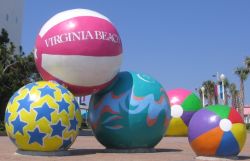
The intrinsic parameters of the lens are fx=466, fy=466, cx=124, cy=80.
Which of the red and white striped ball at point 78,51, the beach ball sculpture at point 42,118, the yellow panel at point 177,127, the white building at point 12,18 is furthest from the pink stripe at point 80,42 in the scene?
the white building at point 12,18

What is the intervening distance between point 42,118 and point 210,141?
393cm

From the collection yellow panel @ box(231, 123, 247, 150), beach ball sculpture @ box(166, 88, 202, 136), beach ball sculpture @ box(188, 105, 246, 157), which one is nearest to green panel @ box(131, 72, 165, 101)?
beach ball sculpture @ box(188, 105, 246, 157)

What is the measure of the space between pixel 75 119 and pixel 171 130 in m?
12.9

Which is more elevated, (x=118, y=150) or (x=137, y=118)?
(x=137, y=118)

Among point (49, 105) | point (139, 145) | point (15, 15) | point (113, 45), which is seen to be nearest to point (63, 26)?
point (113, 45)

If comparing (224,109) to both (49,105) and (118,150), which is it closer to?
(118,150)

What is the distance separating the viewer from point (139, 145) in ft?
41.8

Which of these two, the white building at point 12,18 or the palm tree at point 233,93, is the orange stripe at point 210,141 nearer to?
the white building at point 12,18

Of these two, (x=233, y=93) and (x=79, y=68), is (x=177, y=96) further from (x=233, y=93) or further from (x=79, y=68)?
(x=233, y=93)

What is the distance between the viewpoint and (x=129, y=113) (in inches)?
487

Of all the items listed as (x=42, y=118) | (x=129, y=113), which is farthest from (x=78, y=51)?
(x=129, y=113)

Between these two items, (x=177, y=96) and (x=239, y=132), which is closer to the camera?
(x=239, y=132)

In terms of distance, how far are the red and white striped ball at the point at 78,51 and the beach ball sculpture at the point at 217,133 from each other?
274 cm

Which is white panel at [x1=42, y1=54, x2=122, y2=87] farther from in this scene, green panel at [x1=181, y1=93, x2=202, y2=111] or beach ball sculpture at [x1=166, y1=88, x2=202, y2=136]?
green panel at [x1=181, y1=93, x2=202, y2=111]
